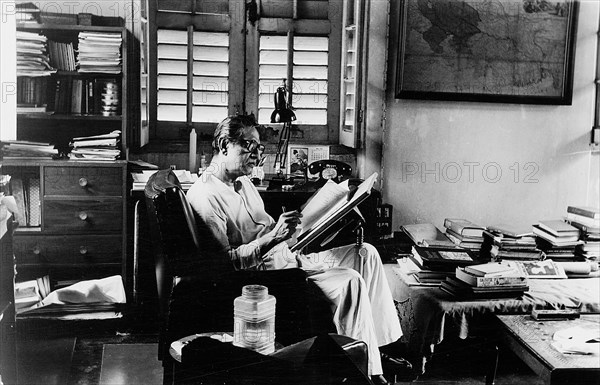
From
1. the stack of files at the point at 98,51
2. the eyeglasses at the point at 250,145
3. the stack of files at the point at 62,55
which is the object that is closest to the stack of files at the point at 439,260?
the eyeglasses at the point at 250,145

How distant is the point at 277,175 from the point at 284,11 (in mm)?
1083

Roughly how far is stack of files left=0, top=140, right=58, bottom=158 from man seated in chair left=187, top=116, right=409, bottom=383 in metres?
1.22

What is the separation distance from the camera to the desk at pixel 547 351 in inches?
76.6

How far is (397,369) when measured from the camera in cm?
284

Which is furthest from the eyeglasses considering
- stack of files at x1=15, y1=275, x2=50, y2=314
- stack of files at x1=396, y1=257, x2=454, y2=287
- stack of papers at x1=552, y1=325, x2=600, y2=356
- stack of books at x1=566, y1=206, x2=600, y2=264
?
stack of books at x1=566, y1=206, x2=600, y2=264

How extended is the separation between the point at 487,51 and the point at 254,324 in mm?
→ 2828

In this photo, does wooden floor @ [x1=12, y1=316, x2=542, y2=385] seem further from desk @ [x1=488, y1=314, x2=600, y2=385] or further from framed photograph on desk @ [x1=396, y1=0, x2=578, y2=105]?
framed photograph on desk @ [x1=396, y1=0, x2=578, y2=105]

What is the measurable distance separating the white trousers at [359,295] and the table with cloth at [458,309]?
10cm

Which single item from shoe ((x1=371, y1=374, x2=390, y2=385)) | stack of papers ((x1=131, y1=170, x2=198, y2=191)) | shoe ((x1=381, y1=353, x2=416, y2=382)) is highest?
stack of papers ((x1=131, y1=170, x2=198, y2=191))

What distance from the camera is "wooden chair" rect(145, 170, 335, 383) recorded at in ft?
7.45

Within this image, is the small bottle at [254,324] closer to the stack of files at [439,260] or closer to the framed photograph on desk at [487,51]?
the stack of files at [439,260]

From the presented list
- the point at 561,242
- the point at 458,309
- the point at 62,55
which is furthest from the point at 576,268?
the point at 62,55

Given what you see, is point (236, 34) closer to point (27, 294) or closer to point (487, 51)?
point (487, 51)

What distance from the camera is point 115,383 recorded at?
279cm
